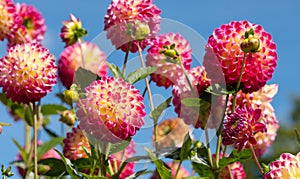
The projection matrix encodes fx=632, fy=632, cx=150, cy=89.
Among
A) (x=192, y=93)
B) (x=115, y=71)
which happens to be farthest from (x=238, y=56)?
(x=115, y=71)

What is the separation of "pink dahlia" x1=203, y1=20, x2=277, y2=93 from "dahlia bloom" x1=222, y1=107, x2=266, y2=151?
0.13 meters

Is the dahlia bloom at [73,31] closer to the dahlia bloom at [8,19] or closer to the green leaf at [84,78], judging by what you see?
the dahlia bloom at [8,19]

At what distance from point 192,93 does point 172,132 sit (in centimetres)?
35

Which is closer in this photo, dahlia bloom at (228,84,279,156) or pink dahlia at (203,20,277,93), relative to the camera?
pink dahlia at (203,20,277,93)

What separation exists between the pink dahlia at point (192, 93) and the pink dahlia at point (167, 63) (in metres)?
0.03

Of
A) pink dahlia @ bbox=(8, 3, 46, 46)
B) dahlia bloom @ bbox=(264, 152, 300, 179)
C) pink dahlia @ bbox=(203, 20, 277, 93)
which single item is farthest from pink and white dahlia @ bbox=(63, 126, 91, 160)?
pink dahlia @ bbox=(8, 3, 46, 46)

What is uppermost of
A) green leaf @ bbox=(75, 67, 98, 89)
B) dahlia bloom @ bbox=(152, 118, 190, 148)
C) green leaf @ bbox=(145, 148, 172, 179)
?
green leaf @ bbox=(75, 67, 98, 89)

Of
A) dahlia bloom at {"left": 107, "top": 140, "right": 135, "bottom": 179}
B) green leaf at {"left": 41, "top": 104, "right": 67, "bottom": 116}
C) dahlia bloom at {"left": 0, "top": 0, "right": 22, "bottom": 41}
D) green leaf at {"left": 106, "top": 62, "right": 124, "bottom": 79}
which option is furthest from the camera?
green leaf at {"left": 41, "top": 104, "right": 67, "bottom": 116}

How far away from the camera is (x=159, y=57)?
5.43 feet

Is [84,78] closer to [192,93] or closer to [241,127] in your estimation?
[192,93]

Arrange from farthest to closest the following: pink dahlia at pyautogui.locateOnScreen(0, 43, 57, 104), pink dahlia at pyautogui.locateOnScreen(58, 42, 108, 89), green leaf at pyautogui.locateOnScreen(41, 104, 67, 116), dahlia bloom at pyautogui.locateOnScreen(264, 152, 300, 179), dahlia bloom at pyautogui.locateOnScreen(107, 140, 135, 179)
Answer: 1. green leaf at pyautogui.locateOnScreen(41, 104, 67, 116)
2. pink dahlia at pyautogui.locateOnScreen(58, 42, 108, 89)
3. dahlia bloom at pyautogui.locateOnScreen(107, 140, 135, 179)
4. pink dahlia at pyautogui.locateOnScreen(0, 43, 57, 104)
5. dahlia bloom at pyautogui.locateOnScreen(264, 152, 300, 179)

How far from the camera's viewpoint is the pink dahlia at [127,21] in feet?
5.18

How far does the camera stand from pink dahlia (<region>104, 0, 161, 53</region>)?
158cm

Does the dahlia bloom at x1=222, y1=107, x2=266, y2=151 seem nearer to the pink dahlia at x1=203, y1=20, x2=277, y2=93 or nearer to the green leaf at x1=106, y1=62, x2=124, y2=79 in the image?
the pink dahlia at x1=203, y1=20, x2=277, y2=93
